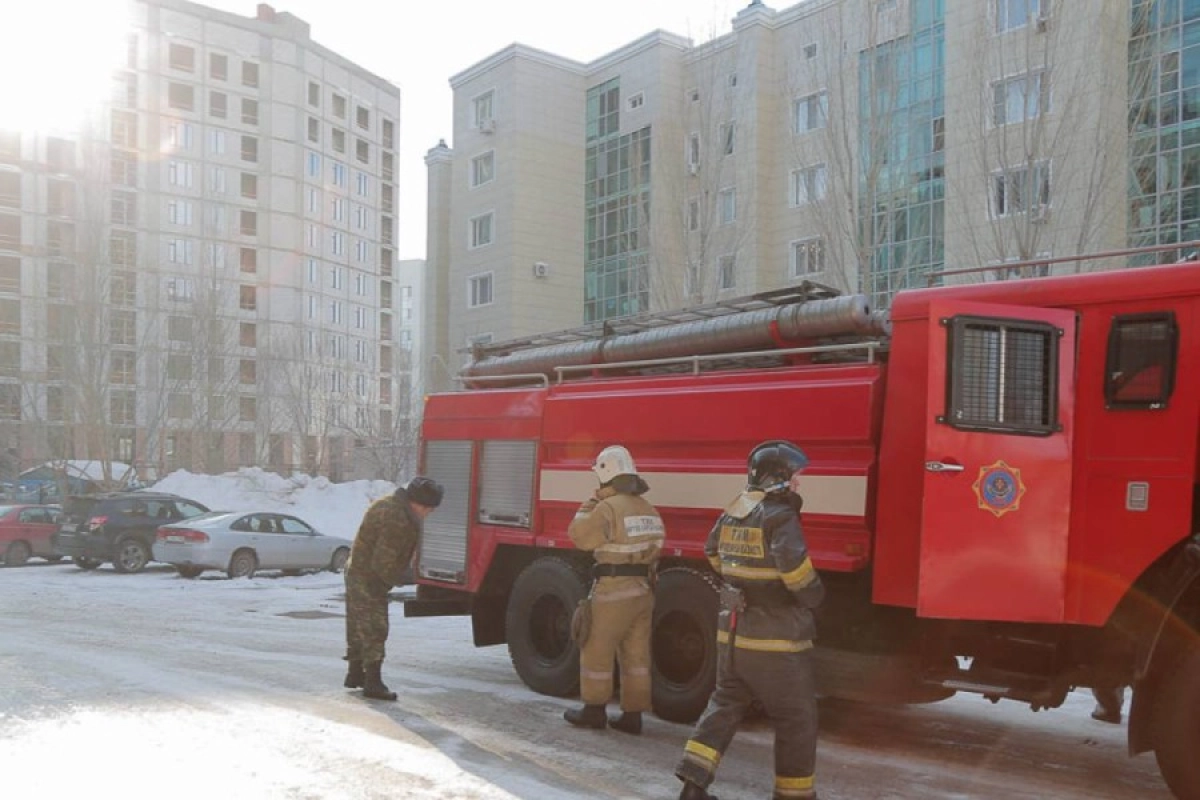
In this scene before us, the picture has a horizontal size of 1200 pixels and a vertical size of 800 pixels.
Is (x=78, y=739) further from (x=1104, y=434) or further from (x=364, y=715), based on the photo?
(x=1104, y=434)

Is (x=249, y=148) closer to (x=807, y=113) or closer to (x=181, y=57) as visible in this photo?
(x=181, y=57)

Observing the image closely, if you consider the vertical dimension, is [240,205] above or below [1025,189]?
above

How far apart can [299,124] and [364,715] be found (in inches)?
2825

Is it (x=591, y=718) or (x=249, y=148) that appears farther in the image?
(x=249, y=148)

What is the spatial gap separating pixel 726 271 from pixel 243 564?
681 inches

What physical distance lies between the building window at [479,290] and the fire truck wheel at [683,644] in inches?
1402

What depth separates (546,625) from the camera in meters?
8.38

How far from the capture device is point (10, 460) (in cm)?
4484

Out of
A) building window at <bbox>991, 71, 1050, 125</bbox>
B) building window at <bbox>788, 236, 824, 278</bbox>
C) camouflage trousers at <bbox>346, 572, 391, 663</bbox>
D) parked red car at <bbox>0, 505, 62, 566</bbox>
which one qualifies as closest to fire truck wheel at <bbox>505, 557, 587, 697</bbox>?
camouflage trousers at <bbox>346, 572, 391, 663</bbox>

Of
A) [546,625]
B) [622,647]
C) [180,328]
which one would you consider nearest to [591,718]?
[622,647]

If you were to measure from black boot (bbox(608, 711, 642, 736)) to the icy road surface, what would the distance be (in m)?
0.10

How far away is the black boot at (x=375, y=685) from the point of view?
7734 mm

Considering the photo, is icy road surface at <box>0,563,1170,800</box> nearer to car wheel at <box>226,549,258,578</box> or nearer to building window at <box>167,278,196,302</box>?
car wheel at <box>226,549,258,578</box>

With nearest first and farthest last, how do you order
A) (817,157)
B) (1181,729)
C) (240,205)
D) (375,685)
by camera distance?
(1181,729)
(375,685)
(817,157)
(240,205)
